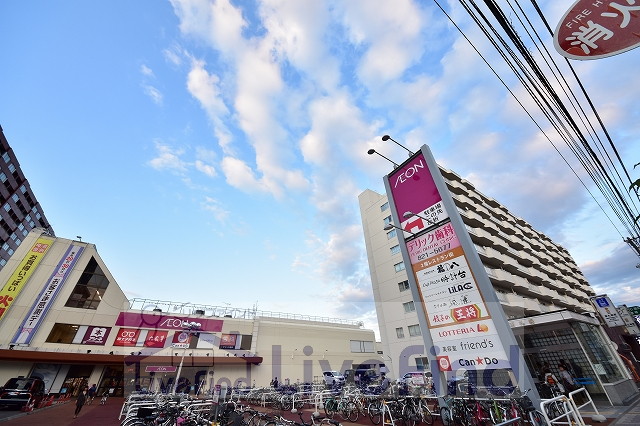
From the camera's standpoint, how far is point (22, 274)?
22.0 metres

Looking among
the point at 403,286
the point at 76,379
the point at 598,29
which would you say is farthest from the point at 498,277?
→ the point at 76,379

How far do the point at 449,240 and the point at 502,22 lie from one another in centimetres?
686

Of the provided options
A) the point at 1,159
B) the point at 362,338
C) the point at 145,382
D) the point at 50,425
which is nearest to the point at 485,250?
the point at 362,338

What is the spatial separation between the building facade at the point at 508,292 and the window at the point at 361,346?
763cm

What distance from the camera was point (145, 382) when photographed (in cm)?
2362

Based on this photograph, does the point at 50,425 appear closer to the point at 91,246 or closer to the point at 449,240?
the point at 449,240

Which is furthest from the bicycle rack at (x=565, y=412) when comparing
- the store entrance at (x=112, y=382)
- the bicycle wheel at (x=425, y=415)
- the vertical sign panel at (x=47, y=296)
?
the vertical sign panel at (x=47, y=296)

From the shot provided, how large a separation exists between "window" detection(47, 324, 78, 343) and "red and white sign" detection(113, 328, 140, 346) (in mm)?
3248

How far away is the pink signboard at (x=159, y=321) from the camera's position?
2498 centimetres

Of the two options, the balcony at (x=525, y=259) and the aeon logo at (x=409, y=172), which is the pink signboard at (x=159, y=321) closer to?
the aeon logo at (x=409, y=172)

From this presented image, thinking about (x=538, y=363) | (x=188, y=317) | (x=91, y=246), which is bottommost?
(x=538, y=363)

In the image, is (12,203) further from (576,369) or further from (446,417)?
(576,369)

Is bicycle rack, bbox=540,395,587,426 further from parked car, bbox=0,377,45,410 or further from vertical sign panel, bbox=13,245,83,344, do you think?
vertical sign panel, bbox=13,245,83,344

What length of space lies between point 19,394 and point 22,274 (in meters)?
12.5
